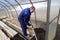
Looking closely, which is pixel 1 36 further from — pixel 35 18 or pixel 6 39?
pixel 35 18

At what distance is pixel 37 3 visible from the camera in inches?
153

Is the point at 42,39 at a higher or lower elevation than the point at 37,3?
lower

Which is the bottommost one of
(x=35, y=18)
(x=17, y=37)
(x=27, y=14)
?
(x=17, y=37)

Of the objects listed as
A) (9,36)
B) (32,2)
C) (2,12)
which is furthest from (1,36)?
(2,12)

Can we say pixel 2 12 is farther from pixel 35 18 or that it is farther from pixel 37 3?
pixel 37 3

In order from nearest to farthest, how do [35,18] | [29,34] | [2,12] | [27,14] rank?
[27,14] → [29,34] → [35,18] → [2,12]

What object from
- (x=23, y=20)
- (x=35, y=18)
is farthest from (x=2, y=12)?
(x=23, y=20)

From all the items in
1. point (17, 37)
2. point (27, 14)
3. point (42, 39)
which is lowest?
point (42, 39)

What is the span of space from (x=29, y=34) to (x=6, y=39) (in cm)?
79

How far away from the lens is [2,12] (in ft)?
24.8

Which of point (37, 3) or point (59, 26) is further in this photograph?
point (59, 26)

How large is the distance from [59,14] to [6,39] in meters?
2.01

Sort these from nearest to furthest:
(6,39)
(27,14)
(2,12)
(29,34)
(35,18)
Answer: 1. (27,14)
2. (6,39)
3. (29,34)
4. (35,18)
5. (2,12)

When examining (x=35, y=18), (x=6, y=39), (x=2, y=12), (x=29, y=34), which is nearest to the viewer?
(x=6, y=39)
